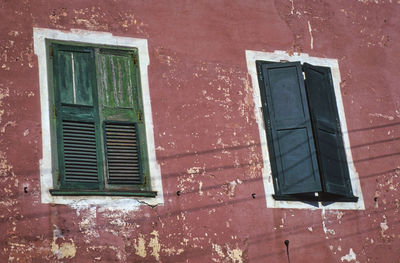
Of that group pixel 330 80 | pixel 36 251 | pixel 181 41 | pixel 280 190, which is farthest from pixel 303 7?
pixel 36 251

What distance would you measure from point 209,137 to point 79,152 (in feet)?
5.04

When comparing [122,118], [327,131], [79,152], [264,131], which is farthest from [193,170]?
[327,131]

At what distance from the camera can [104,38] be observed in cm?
958

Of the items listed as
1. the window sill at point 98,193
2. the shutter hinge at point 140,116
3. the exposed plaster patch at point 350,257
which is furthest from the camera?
the exposed plaster patch at point 350,257

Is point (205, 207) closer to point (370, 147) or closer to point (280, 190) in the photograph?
point (280, 190)

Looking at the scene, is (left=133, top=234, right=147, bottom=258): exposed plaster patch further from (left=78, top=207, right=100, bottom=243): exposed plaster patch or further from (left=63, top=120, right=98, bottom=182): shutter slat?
(left=63, top=120, right=98, bottom=182): shutter slat

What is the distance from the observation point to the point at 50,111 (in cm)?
900

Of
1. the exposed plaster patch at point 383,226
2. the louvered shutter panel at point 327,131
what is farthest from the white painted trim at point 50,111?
the exposed plaster patch at point 383,226

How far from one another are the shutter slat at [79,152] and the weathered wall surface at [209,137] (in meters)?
0.31

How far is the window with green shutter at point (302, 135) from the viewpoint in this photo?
9.78m

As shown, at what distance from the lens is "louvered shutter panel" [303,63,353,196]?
9906mm

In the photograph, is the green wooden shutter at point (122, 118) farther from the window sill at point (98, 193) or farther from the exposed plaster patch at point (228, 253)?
the exposed plaster patch at point (228, 253)

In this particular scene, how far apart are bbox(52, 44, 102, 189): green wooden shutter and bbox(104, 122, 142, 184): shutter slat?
0.12m

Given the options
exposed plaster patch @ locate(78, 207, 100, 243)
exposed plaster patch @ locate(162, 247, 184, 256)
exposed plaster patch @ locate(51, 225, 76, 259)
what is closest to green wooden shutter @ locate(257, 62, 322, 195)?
exposed plaster patch @ locate(162, 247, 184, 256)
